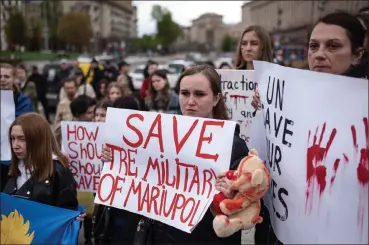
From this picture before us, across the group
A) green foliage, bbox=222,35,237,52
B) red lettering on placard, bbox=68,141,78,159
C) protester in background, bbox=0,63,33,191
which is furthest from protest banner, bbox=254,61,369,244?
green foliage, bbox=222,35,237,52

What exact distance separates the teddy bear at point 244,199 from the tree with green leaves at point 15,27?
1455 inches

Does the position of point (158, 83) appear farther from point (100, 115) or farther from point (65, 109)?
point (100, 115)

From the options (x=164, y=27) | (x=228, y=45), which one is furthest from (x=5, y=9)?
(x=228, y=45)

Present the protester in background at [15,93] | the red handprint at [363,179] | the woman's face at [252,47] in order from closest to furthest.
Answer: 1. the red handprint at [363,179]
2. the woman's face at [252,47]
3. the protester in background at [15,93]

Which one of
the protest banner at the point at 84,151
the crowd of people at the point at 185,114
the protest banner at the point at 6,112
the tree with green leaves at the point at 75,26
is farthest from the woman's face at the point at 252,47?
the tree with green leaves at the point at 75,26

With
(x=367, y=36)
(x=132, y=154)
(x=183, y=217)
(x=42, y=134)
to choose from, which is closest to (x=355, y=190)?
(x=367, y=36)

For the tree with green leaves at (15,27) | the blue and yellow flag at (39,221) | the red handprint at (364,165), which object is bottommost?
the blue and yellow flag at (39,221)

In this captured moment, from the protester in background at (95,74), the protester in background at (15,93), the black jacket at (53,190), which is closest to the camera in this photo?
the black jacket at (53,190)

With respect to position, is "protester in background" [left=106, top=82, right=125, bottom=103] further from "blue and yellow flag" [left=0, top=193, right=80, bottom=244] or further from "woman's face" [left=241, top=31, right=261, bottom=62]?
"blue and yellow flag" [left=0, top=193, right=80, bottom=244]

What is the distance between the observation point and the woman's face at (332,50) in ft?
6.34

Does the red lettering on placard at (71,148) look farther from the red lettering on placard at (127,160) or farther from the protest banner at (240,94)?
the red lettering on placard at (127,160)

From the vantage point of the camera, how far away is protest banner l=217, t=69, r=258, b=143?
371cm

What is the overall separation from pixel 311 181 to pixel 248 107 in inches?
77.4

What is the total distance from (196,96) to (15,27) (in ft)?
141
